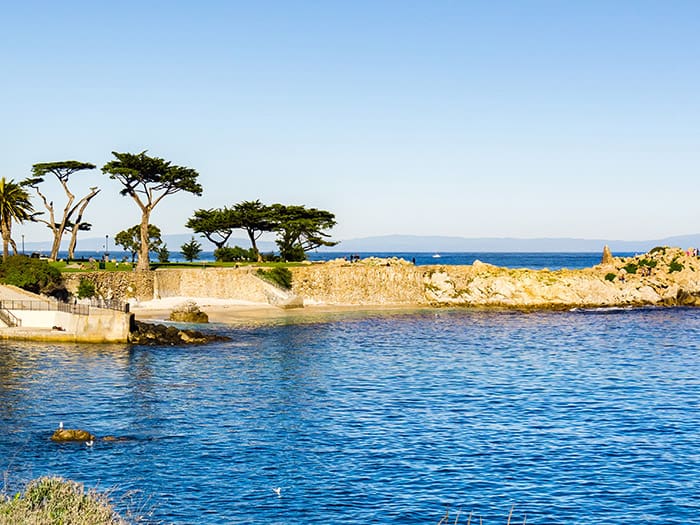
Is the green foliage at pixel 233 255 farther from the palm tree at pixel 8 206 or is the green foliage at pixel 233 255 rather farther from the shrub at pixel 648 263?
the shrub at pixel 648 263

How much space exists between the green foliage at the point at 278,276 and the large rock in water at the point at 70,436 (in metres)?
60.4

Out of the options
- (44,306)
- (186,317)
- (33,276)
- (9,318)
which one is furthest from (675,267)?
(9,318)

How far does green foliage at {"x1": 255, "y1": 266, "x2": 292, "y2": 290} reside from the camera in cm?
9269

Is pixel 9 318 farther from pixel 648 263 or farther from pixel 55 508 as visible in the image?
pixel 648 263

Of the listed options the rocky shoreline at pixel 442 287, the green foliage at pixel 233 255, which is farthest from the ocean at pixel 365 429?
the green foliage at pixel 233 255

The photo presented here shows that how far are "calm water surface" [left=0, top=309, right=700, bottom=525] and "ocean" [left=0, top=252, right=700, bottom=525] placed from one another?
0.12 m

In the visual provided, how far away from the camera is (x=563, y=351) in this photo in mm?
60938

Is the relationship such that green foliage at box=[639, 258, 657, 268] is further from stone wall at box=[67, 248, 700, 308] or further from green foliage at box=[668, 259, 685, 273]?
stone wall at box=[67, 248, 700, 308]

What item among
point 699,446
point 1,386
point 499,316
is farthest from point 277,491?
point 499,316

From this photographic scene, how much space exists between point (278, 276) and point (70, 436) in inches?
2465

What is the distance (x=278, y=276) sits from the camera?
94000 mm

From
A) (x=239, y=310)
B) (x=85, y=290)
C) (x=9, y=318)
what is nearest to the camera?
(x=9, y=318)

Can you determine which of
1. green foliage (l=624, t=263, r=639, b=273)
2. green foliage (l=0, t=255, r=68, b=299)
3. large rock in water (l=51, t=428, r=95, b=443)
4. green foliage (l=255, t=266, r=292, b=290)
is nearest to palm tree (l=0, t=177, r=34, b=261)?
green foliage (l=0, t=255, r=68, b=299)

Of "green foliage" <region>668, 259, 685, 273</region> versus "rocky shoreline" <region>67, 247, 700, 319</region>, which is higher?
"green foliage" <region>668, 259, 685, 273</region>
